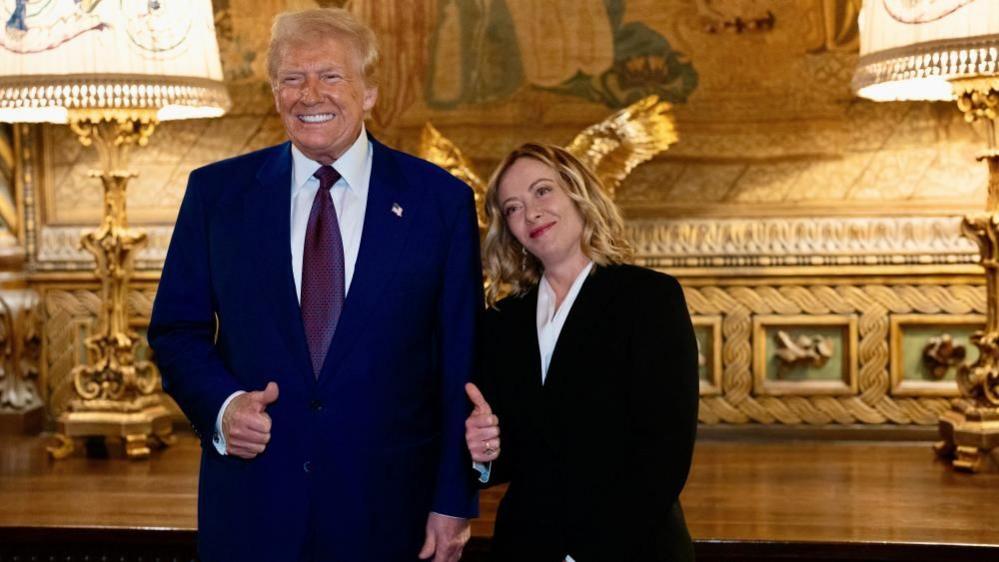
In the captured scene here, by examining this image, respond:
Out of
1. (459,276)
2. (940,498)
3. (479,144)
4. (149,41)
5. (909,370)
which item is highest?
(149,41)

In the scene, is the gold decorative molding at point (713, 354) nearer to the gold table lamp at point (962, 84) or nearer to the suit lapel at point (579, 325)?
the gold table lamp at point (962, 84)

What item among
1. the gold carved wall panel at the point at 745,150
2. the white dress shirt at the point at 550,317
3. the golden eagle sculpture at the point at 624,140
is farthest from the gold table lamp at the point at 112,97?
the white dress shirt at the point at 550,317

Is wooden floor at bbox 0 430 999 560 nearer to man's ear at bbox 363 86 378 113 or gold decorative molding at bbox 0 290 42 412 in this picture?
gold decorative molding at bbox 0 290 42 412

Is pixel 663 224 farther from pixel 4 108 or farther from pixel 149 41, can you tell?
pixel 4 108

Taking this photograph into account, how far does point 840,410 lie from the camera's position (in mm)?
4180

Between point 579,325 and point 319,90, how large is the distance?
68 centimetres

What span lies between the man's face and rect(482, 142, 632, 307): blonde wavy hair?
425 mm

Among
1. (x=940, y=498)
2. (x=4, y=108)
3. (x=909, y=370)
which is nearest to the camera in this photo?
(x=940, y=498)

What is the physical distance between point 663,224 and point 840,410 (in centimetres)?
89

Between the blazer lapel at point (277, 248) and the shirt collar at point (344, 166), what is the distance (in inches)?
0.8

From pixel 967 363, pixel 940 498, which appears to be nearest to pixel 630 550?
pixel 940 498

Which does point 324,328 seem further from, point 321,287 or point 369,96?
point 369,96

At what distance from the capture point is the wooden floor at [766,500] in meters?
2.93

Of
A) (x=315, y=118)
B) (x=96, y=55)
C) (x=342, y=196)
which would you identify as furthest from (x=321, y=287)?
(x=96, y=55)
